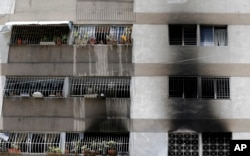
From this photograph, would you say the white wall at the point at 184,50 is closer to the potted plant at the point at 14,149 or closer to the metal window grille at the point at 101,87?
the metal window grille at the point at 101,87

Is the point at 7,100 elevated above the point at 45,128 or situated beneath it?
elevated above

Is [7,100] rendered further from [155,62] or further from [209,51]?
[209,51]

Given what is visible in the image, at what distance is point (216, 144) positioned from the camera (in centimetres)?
1612

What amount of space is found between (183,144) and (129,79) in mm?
3385

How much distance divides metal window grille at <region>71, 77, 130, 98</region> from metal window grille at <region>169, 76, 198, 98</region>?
1.78 m

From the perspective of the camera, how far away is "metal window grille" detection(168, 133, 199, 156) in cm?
1608

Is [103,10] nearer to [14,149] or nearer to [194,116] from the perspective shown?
[194,116]

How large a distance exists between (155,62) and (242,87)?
11.8 ft

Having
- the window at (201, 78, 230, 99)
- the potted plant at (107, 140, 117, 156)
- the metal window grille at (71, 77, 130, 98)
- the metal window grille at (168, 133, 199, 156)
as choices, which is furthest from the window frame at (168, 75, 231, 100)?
the potted plant at (107, 140, 117, 156)

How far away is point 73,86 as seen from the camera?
16656 millimetres

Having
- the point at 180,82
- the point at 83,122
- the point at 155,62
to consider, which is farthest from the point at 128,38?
the point at 83,122

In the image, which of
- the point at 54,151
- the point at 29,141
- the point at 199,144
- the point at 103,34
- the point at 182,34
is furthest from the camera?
the point at 103,34

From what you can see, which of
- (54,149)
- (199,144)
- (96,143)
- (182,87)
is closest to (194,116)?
(199,144)

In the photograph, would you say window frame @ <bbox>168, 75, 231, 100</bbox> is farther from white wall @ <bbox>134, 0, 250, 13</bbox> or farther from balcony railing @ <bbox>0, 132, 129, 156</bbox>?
white wall @ <bbox>134, 0, 250, 13</bbox>
